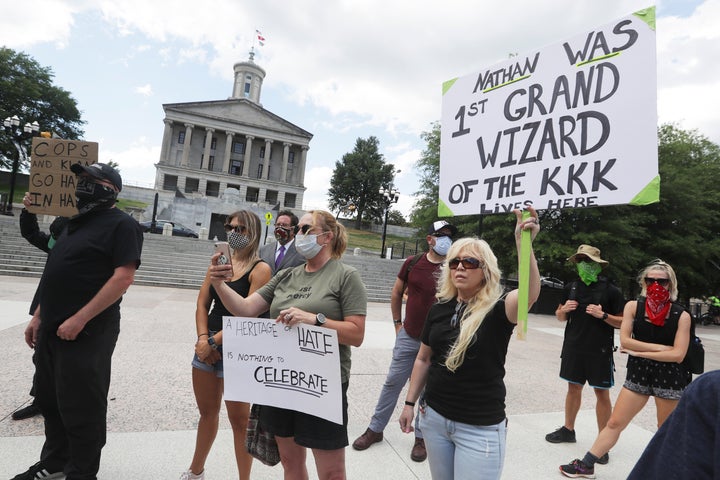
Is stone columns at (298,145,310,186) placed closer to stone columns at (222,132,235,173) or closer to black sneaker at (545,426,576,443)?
stone columns at (222,132,235,173)

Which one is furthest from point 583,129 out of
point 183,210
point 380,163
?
point 380,163

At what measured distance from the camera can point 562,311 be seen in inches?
166

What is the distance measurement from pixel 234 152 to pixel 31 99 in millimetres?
28361

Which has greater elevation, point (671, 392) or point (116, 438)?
point (671, 392)

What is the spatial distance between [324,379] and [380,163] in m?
71.9

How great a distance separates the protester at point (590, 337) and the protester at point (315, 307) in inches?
109

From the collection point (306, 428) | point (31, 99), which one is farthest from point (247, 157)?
point (306, 428)

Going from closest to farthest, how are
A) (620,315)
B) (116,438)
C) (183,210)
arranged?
1. (116,438)
2. (620,315)
3. (183,210)

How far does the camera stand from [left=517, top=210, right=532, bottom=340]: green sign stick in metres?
2.06

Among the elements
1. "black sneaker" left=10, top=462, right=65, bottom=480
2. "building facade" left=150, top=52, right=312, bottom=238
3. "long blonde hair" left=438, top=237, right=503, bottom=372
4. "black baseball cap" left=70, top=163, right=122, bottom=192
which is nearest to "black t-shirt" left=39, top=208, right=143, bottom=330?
"black baseball cap" left=70, top=163, right=122, bottom=192

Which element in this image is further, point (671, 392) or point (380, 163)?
point (380, 163)

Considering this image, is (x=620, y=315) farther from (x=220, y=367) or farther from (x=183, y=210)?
(x=183, y=210)

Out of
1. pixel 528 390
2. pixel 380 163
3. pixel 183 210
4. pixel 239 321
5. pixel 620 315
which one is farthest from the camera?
pixel 380 163

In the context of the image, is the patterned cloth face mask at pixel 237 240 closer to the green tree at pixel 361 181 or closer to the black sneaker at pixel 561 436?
the black sneaker at pixel 561 436
